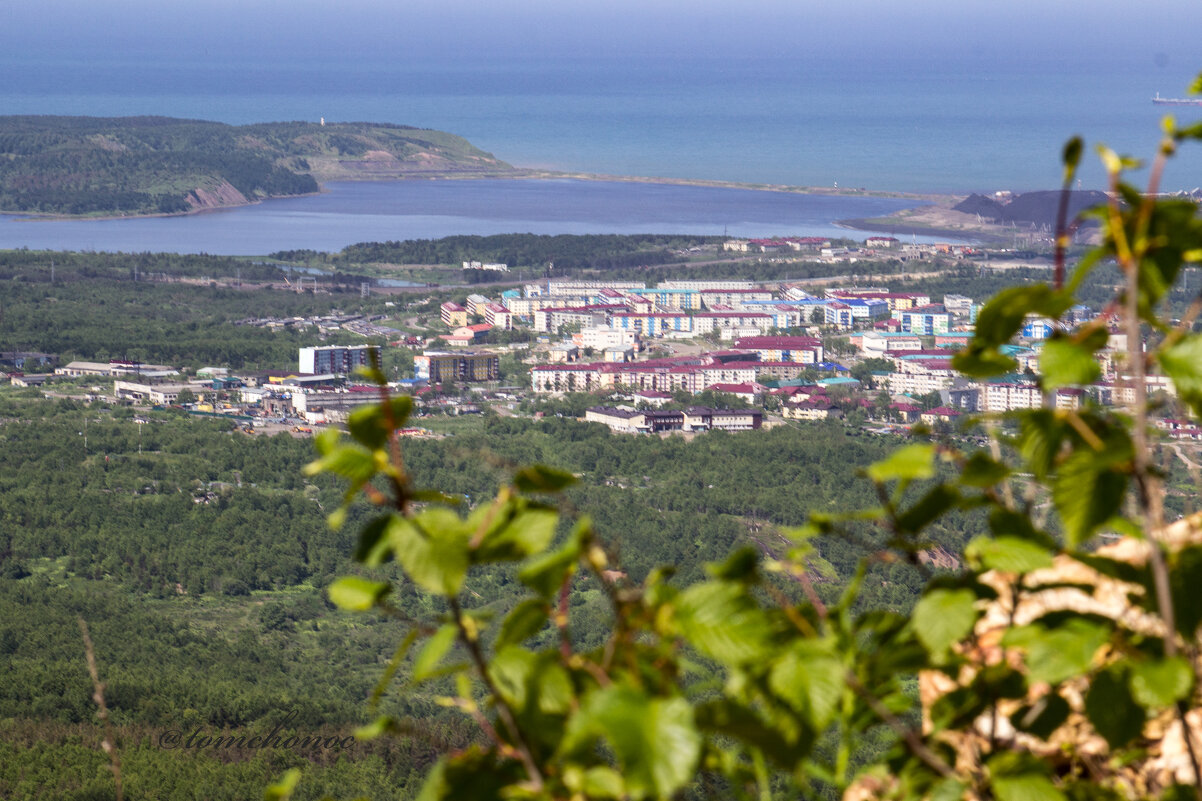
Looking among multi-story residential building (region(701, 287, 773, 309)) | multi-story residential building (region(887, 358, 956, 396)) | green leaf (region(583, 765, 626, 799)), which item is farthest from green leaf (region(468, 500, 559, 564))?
multi-story residential building (region(701, 287, 773, 309))

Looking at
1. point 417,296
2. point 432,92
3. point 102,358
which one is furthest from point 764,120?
point 102,358

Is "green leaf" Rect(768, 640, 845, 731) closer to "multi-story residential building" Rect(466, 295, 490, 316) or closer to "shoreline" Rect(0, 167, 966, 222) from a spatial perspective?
"multi-story residential building" Rect(466, 295, 490, 316)

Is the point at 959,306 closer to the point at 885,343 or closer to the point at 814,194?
the point at 885,343

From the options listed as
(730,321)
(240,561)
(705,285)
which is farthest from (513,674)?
(705,285)


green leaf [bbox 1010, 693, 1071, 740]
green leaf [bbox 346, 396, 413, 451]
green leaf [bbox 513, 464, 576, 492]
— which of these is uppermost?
green leaf [bbox 346, 396, 413, 451]

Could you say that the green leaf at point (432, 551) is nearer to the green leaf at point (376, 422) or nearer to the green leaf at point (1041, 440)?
the green leaf at point (376, 422)

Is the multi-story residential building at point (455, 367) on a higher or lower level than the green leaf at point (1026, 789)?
lower

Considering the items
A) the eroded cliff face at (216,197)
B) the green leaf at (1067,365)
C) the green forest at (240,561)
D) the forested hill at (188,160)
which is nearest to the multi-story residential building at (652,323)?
the green forest at (240,561)
